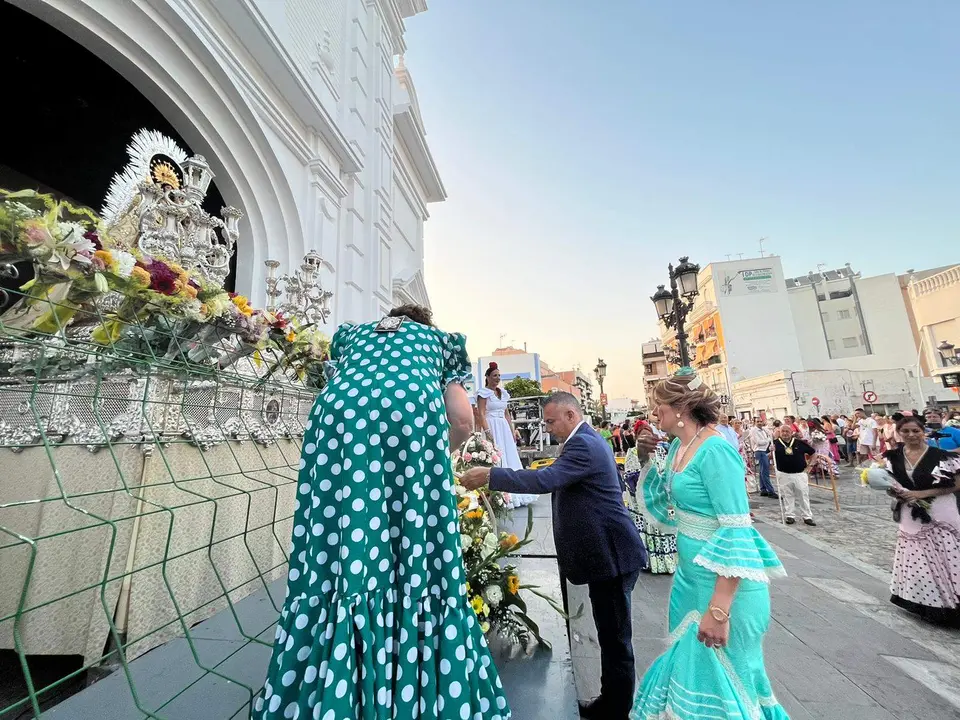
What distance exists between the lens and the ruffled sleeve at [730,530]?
174 centimetres

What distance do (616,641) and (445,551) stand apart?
58.4 inches

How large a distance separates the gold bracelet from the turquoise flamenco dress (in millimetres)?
74

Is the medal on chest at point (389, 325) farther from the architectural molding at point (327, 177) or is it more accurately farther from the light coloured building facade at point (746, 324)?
the light coloured building facade at point (746, 324)

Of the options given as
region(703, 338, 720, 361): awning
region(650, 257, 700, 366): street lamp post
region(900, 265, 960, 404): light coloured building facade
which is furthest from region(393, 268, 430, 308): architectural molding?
region(703, 338, 720, 361): awning

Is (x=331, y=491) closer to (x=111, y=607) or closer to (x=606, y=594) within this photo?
(x=111, y=607)

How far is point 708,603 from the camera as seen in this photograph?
71.4 inches

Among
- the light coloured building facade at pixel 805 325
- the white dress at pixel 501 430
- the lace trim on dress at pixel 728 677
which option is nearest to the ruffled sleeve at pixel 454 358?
the lace trim on dress at pixel 728 677

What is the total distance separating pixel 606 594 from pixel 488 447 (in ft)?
8.26

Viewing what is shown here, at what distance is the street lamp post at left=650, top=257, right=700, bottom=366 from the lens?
299 inches

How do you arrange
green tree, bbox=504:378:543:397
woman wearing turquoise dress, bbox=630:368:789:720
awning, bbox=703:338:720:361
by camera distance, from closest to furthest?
1. woman wearing turquoise dress, bbox=630:368:789:720
2. green tree, bbox=504:378:543:397
3. awning, bbox=703:338:720:361

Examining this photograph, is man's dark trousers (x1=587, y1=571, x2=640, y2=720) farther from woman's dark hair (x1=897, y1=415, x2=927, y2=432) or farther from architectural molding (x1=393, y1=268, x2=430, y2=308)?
architectural molding (x1=393, y1=268, x2=430, y2=308)

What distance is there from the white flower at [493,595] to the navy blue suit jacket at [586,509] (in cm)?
43

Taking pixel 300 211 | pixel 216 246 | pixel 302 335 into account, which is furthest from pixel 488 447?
pixel 300 211

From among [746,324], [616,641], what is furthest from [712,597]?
[746,324]
